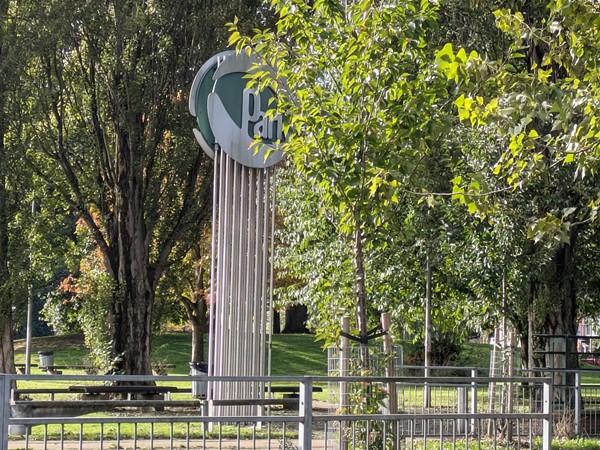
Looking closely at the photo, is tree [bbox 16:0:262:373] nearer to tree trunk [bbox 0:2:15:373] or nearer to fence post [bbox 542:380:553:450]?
tree trunk [bbox 0:2:15:373]

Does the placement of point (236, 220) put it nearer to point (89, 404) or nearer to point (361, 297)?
point (89, 404)

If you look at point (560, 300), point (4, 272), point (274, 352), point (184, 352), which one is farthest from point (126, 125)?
point (184, 352)

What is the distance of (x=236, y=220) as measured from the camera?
66.3 feet

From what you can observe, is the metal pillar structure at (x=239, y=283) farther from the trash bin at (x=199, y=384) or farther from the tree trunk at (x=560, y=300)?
the tree trunk at (x=560, y=300)

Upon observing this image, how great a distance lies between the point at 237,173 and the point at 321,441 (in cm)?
752

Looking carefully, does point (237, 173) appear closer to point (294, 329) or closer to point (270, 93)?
point (270, 93)

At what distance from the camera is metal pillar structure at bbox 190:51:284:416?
64.0 feet

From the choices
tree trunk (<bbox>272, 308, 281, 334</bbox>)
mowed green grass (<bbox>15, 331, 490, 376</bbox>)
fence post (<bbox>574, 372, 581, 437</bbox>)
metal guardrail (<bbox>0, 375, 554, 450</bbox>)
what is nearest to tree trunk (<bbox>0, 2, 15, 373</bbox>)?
mowed green grass (<bbox>15, 331, 490, 376</bbox>)

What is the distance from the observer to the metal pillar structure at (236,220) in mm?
19516

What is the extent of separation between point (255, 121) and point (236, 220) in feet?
6.17

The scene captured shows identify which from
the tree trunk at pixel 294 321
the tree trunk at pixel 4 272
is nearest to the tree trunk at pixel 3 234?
the tree trunk at pixel 4 272

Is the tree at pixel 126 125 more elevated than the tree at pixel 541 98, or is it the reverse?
the tree at pixel 126 125

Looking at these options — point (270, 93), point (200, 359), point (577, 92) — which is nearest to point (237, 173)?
point (270, 93)

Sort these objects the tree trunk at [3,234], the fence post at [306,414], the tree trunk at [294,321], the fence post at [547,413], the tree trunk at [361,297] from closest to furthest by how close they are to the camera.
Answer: the fence post at [306,414] < the tree trunk at [361,297] < the fence post at [547,413] < the tree trunk at [3,234] < the tree trunk at [294,321]
